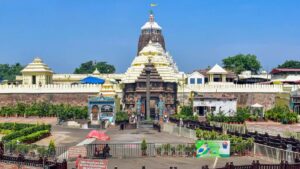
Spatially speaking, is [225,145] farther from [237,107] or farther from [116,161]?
[237,107]

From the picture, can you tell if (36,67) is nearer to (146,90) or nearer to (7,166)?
(146,90)

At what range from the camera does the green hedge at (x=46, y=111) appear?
173ft

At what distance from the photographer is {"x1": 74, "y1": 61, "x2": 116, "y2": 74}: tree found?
114 metres

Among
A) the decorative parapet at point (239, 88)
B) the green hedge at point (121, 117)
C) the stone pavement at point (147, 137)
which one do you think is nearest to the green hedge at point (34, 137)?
the stone pavement at point (147, 137)

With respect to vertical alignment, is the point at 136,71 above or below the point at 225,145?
above

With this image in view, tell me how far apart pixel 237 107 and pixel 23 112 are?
23571mm

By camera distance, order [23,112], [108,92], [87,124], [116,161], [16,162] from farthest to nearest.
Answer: [23,112] → [108,92] → [87,124] → [116,161] → [16,162]

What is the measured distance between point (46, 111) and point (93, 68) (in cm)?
6445

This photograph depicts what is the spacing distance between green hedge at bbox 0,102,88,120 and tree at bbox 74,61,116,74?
55.9 meters

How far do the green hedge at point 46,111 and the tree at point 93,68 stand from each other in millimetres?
55885

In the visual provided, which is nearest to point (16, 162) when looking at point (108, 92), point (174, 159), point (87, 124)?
point (174, 159)

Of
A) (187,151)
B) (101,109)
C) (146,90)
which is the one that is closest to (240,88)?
(146,90)

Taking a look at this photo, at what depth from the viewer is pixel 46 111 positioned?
5528cm

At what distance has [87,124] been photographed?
46.8 meters
